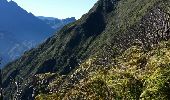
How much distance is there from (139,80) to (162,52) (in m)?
2.93

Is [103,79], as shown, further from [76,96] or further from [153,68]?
[153,68]

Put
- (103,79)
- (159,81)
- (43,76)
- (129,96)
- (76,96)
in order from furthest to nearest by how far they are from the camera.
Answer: (43,76) < (76,96) < (103,79) < (129,96) < (159,81)

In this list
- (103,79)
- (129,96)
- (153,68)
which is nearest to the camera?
(153,68)

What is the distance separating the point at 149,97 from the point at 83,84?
43.7 ft

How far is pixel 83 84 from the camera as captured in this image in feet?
124

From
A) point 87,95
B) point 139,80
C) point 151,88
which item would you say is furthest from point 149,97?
point 87,95

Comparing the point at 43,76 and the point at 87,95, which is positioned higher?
the point at 43,76

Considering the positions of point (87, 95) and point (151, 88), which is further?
point (87, 95)

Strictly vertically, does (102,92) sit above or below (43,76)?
below

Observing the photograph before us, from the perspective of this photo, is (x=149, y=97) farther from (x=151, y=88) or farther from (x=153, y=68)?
(x=153, y=68)

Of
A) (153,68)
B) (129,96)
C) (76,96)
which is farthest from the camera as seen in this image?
(76,96)

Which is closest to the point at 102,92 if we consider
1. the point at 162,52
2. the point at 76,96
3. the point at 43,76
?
the point at 76,96

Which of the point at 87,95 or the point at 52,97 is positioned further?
the point at 52,97

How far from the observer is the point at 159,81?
80.9 feet
